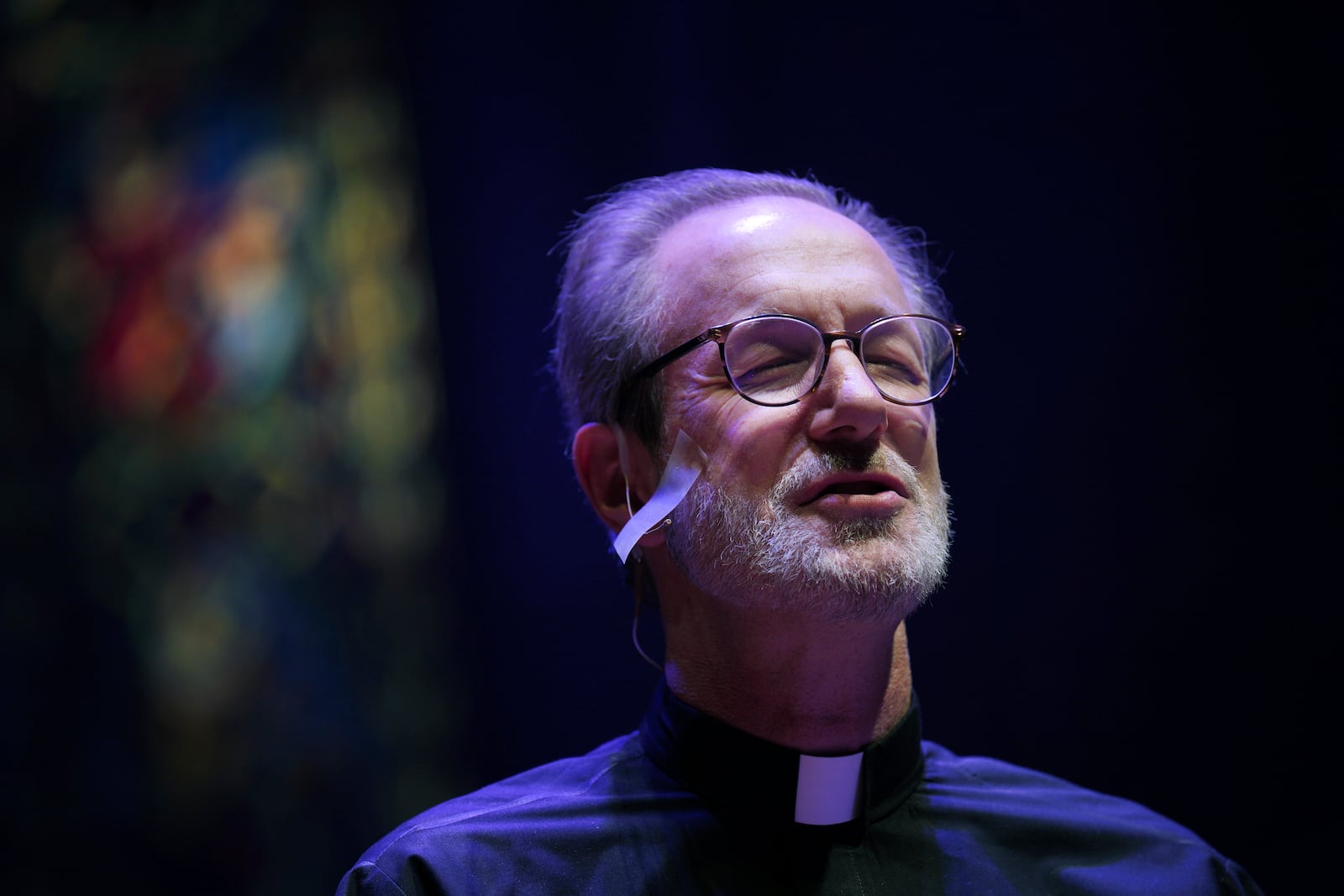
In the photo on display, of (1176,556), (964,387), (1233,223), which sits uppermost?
(1233,223)

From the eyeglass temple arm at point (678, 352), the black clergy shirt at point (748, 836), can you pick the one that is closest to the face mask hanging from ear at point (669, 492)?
the eyeglass temple arm at point (678, 352)

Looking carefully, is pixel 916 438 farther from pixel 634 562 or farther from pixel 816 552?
pixel 634 562

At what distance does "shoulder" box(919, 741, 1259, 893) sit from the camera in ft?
4.77

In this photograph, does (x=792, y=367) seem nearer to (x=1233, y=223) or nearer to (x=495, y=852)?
(x=495, y=852)

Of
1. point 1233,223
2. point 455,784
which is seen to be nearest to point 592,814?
point 455,784

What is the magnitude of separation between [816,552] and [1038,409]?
1.12 m

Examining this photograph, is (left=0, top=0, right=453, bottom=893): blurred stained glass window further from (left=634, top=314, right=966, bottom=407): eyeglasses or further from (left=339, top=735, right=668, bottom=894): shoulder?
(left=634, top=314, right=966, bottom=407): eyeglasses

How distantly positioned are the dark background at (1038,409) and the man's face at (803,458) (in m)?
0.72

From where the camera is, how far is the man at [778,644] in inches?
51.7

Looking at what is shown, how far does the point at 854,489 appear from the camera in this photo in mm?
1374

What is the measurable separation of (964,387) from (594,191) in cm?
94

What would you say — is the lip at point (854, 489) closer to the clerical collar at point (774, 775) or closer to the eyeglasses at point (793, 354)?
the eyeglasses at point (793, 354)

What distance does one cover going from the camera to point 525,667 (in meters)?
2.12

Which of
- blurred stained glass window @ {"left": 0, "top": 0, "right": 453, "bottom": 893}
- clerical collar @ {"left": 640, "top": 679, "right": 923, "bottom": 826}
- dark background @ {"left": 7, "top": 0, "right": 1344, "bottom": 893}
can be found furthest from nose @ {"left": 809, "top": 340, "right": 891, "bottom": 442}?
blurred stained glass window @ {"left": 0, "top": 0, "right": 453, "bottom": 893}
